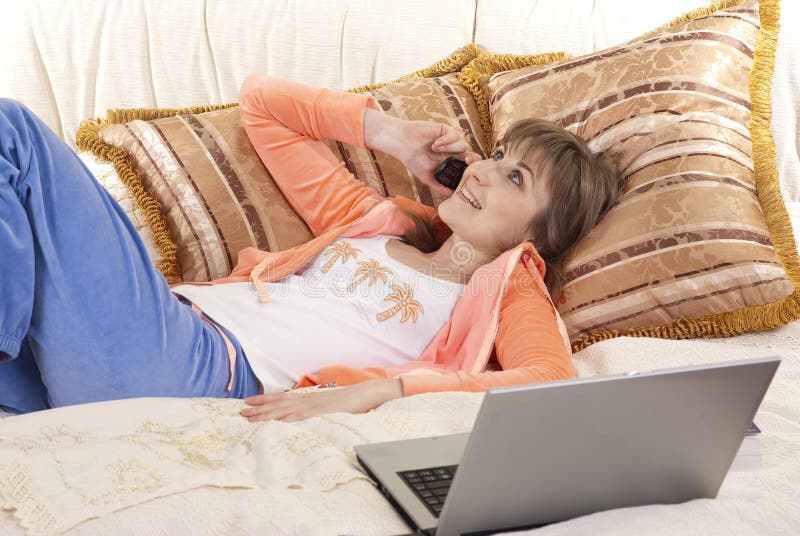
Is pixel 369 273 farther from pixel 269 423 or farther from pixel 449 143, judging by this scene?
pixel 269 423

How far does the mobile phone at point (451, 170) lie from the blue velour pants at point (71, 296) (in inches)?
25.3

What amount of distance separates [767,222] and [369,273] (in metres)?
0.81

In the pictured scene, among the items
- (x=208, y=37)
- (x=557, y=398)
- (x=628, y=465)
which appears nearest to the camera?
(x=557, y=398)

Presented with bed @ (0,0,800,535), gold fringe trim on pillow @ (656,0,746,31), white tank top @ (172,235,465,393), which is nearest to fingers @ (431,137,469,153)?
white tank top @ (172,235,465,393)

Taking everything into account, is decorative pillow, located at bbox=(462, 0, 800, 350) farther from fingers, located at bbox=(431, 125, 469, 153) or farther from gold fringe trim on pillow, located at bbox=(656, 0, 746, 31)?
fingers, located at bbox=(431, 125, 469, 153)

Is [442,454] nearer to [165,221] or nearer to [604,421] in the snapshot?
[604,421]

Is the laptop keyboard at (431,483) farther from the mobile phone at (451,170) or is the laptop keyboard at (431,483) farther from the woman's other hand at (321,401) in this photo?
the mobile phone at (451,170)

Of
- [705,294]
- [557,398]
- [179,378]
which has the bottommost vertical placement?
[179,378]

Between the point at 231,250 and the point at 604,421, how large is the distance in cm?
112

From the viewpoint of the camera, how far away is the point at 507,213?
1681mm

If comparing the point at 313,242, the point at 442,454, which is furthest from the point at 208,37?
the point at 442,454

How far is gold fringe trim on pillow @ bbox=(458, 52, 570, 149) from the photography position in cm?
201

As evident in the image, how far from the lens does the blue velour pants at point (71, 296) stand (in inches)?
48.2

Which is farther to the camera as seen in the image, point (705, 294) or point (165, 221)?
point (165, 221)
